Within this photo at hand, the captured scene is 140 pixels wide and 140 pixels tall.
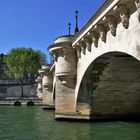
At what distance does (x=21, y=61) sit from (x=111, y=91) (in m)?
70.0

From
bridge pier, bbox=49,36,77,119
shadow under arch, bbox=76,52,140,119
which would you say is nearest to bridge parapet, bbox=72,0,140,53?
shadow under arch, bbox=76,52,140,119

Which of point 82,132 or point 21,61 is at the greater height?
point 21,61

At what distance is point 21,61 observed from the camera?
9512cm

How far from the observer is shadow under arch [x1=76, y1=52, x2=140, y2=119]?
25.2 meters

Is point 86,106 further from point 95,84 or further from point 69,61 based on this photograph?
point 69,61

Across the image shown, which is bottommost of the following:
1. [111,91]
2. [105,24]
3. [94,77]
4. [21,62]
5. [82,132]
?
[82,132]

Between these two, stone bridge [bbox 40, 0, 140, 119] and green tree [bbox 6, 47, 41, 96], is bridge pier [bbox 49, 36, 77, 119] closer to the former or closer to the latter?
stone bridge [bbox 40, 0, 140, 119]

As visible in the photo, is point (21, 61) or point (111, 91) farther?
point (21, 61)

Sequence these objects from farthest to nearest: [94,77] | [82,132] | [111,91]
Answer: [111,91]
[94,77]
[82,132]

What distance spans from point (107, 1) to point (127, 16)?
5.84 feet

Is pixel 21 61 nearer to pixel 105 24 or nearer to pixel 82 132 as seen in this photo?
pixel 82 132

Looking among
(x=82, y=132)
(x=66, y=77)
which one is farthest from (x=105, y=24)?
(x=66, y=77)

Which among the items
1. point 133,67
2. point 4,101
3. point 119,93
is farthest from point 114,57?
point 4,101

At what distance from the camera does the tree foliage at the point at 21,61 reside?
310 feet
